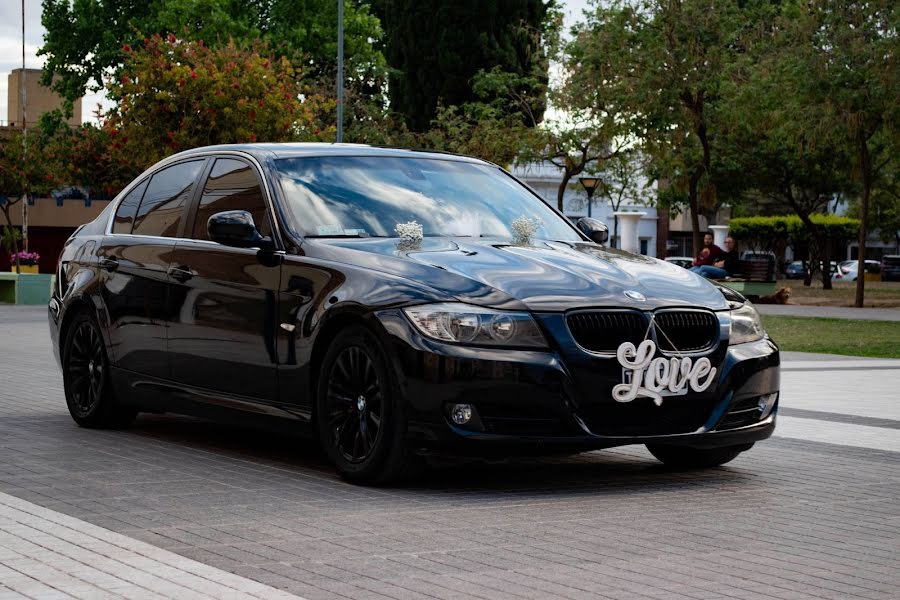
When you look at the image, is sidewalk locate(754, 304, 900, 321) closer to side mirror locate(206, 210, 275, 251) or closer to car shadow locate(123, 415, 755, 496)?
car shadow locate(123, 415, 755, 496)

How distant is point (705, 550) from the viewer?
589 centimetres

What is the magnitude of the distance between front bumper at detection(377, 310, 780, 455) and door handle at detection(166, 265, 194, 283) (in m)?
1.92

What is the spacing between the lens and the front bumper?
273 inches

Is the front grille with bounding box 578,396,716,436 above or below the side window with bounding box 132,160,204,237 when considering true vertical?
below

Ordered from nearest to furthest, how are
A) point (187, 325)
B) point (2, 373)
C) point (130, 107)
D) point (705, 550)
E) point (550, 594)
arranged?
1. point (550, 594)
2. point (705, 550)
3. point (187, 325)
4. point (2, 373)
5. point (130, 107)

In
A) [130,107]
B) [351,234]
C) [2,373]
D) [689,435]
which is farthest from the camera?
[130,107]

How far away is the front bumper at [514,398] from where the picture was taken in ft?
22.8

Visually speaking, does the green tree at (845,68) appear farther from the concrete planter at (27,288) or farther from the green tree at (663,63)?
the concrete planter at (27,288)

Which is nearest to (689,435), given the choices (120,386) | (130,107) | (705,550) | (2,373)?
(705,550)

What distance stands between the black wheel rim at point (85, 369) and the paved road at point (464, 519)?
227 mm

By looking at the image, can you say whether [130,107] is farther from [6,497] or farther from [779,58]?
[6,497]

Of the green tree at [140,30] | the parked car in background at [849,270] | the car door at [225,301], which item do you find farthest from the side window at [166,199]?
the parked car in background at [849,270]

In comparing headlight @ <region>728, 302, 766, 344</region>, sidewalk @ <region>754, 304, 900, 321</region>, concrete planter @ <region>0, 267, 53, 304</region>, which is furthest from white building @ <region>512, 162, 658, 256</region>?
headlight @ <region>728, 302, 766, 344</region>

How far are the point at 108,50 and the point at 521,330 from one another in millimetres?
50484
